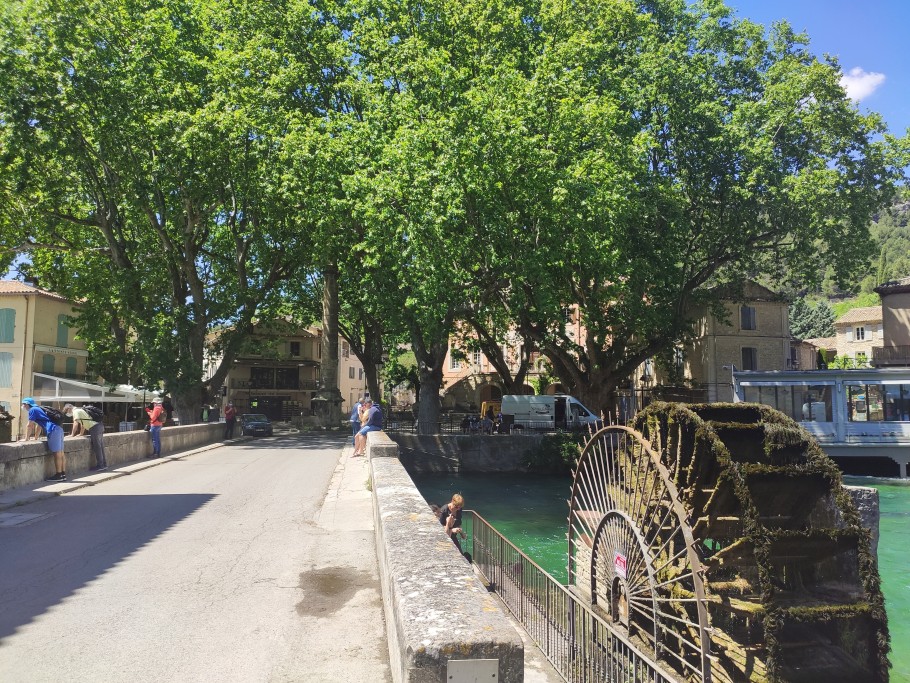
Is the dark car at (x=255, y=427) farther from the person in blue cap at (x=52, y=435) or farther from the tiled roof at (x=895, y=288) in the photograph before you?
the tiled roof at (x=895, y=288)

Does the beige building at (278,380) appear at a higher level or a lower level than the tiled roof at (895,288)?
lower

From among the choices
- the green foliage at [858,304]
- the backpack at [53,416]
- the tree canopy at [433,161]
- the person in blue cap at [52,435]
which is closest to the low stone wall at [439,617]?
the person in blue cap at [52,435]

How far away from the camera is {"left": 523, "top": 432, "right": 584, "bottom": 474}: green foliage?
32.1m

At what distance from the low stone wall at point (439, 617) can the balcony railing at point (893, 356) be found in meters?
43.4

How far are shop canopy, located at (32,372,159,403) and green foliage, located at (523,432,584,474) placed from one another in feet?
56.4

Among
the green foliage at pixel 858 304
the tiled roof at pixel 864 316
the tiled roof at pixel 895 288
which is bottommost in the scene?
the tiled roof at pixel 895 288

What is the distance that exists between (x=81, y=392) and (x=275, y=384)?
30.3 m

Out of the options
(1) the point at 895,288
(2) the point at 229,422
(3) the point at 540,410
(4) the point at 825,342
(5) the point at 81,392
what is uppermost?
(4) the point at 825,342

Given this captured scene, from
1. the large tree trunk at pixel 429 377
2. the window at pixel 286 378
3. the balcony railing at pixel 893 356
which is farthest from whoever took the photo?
the window at pixel 286 378

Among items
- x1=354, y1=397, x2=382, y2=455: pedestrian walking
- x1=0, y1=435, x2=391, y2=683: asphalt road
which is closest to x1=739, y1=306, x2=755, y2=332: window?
x1=354, y1=397, x2=382, y2=455: pedestrian walking

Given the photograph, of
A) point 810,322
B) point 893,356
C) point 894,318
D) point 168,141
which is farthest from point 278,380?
point 810,322

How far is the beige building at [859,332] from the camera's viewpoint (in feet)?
221

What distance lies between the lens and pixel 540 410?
3991cm

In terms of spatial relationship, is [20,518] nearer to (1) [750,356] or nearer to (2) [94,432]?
(2) [94,432]
